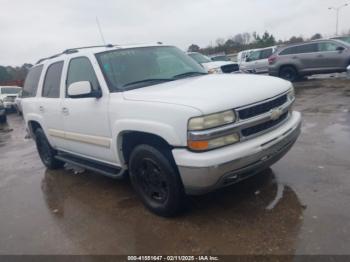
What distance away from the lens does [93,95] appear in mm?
4102

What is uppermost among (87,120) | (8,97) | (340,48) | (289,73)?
(87,120)

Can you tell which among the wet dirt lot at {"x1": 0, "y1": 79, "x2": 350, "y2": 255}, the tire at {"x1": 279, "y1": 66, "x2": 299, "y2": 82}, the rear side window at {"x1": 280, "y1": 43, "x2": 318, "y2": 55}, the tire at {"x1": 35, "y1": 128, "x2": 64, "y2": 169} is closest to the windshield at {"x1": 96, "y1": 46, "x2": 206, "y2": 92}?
the wet dirt lot at {"x1": 0, "y1": 79, "x2": 350, "y2": 255}

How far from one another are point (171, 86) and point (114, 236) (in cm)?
175

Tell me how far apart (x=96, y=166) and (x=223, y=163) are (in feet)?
6.96

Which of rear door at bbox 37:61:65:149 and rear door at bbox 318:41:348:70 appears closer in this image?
rear door at bbox 37:61:65:149

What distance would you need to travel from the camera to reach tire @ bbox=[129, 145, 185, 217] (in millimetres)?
3455

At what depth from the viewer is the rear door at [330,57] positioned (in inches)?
536

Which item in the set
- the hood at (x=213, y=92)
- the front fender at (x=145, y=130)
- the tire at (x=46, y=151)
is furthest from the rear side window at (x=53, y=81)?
the hood at (x=213, y=92)

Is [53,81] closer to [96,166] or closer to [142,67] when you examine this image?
[96,166]

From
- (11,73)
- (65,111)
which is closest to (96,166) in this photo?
(65,111)

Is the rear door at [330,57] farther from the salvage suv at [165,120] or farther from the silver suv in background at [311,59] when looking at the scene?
the salvage suv at [165,120]

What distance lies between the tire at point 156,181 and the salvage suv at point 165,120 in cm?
1

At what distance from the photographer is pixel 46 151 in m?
6.31

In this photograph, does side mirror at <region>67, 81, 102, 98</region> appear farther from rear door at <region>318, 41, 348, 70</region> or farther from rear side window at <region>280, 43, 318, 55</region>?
rear side window at <region>280, 43, 318, 55</region>
